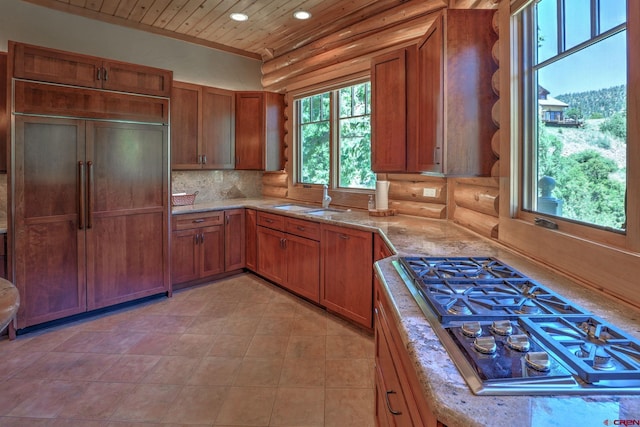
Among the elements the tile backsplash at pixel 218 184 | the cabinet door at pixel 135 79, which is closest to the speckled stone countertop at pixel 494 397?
the cabinet door at pixel 135 79

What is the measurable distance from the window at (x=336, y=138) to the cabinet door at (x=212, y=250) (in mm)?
1280

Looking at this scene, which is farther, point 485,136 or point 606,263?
point 485,136

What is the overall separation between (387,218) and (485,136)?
1.21 m

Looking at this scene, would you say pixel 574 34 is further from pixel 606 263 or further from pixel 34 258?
pixel 34 258

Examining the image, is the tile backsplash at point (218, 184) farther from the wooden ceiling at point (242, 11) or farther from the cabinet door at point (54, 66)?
the wooden ceiling at point (242, 11)

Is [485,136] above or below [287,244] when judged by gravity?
above

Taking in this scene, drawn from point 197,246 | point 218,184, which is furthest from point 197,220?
point 218,184

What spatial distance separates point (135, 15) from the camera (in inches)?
153

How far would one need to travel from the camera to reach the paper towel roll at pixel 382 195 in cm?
333

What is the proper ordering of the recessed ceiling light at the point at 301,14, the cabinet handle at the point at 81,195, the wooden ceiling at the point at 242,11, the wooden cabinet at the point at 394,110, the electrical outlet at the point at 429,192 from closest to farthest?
the wooden cabinet at the point at 394,110 → the cabinet handle at the point at 81,195 → the electrical outlet at the point at 429,192 → the wooden ceiling at the point at 242,11 → the recessed ceiling light at the point at 301,14

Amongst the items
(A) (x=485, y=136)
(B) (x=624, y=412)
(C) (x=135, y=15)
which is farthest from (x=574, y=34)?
(C) (x=135, y=15)

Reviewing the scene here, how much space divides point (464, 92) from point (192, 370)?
2517mm

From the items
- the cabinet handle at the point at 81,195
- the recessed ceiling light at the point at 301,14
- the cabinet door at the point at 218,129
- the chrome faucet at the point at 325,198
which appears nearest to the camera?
the cabinet handle at the point at 81,195

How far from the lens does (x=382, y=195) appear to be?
3.35m
